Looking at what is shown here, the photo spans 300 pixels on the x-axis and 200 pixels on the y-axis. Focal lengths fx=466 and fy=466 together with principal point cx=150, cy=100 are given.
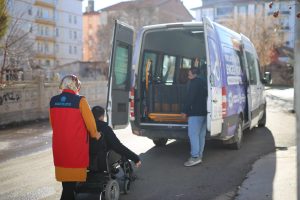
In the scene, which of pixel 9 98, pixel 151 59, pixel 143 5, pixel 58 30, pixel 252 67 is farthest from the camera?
pixel 143 5

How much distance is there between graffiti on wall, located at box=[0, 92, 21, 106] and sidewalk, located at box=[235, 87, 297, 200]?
30.8 ft

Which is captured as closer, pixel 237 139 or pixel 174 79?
pixel 237 139

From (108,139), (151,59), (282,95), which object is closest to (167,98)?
(151,59)

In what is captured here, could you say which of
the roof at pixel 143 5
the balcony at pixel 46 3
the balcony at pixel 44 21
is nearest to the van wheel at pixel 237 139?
the balcony at pixel 44 21

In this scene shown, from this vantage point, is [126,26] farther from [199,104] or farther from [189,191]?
[189,191]

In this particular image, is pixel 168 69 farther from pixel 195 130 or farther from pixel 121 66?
pixel 195 130

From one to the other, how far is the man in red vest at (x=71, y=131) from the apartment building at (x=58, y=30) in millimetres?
64878

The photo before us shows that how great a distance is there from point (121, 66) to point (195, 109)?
5.49ft

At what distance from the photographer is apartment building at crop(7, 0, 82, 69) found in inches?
2832

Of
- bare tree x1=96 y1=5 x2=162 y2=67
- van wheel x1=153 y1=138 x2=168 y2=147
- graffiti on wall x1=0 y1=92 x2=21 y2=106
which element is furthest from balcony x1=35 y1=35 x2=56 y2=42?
van wheel x1=153 y1=138 x2=168 y2=147

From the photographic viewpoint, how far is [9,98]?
50.7 ft

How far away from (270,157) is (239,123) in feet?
3.95

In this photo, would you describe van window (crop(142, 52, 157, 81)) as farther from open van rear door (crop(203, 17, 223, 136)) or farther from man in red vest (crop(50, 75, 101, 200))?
man in red vest (crop(50, 75, 101, 200))

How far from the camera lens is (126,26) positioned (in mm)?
8625
